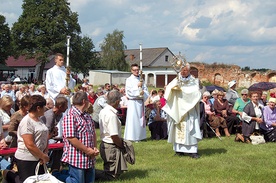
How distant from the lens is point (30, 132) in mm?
5016

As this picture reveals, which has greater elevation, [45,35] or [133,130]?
[45,35]

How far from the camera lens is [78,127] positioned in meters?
5.42

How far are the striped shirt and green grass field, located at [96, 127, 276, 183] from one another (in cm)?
118

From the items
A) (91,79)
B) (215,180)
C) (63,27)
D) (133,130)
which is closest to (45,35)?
(63,27)

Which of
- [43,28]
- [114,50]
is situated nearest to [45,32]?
[43,28]

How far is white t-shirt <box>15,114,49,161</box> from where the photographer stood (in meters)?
5.04

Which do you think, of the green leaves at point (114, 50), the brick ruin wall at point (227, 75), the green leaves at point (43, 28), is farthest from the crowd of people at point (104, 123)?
the green leaves at point (114, 50)

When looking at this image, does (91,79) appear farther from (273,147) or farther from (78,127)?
(78,127)

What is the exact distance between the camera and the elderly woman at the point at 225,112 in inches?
477

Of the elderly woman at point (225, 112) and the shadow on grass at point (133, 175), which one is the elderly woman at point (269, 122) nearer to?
the elderly woman at point (225, 112)

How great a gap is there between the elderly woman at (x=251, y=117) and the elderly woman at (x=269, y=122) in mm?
186

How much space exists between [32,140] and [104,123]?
137cm

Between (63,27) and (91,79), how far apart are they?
8751mm

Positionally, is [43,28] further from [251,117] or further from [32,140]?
[32,140]
